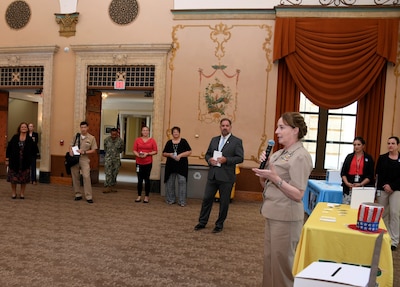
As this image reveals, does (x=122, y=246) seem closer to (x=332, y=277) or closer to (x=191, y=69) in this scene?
(x=332, y=277)

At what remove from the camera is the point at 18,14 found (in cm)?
873

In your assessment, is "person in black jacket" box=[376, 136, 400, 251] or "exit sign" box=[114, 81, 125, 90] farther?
"exit sign" box=[114, 81, 125, 90]

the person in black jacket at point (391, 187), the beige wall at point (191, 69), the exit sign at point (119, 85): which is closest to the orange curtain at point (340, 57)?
the beige wall at point (191, 69)

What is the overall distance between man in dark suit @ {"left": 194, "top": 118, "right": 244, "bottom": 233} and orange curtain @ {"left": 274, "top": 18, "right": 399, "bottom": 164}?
2.94 metres

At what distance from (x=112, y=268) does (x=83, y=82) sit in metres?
5.89

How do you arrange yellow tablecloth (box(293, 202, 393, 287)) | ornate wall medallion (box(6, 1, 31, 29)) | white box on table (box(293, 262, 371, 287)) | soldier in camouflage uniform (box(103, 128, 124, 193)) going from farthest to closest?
ornate wall medallion (box(6, 1, 31, 29)) → soldier in camouflage uniform (box(103, 128, 124, 193)) → yellow tablecloth (box(293, 202, 393, 287)) → white box on table (box(293, 262, 371, 287))

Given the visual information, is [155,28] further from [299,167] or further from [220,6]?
[299,167]

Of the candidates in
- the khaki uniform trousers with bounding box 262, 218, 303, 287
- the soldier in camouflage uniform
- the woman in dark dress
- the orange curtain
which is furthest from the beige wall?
the khaki uniform trousers with bounding box 262, 218, 303, 287

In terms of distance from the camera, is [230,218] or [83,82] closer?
[230,218]

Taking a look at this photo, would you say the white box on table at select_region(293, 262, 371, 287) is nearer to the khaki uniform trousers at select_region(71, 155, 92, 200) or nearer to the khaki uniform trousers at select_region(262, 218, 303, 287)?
the khaki uniform trousers at select_region(262, 218, 303, 287)

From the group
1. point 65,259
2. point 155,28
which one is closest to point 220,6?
point 155,28

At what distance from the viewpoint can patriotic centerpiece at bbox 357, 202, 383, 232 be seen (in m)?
2.28

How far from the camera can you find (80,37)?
27.5 feet

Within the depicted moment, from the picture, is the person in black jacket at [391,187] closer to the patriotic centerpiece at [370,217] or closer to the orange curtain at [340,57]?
the patriotic centerpiece at [370,217]
